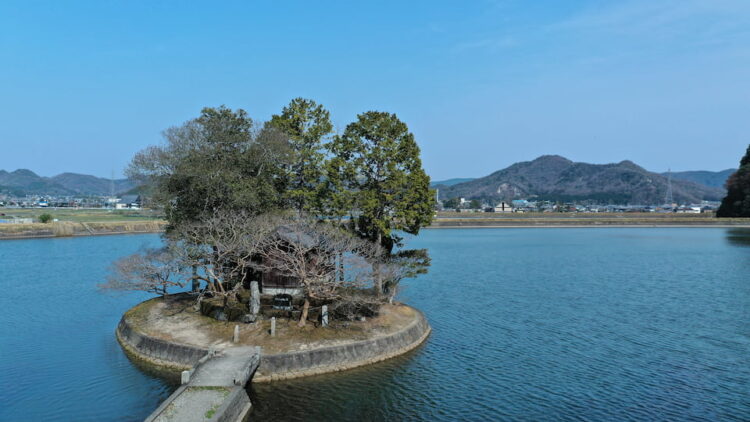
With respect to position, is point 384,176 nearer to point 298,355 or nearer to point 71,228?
point 298,355

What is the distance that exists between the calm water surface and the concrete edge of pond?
698mm

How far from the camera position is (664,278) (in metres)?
47.7

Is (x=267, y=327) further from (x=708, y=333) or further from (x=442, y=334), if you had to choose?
(x=708, y=333)

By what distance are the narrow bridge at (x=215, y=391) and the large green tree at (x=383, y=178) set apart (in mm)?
10911

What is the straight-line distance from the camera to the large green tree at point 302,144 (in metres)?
32.9

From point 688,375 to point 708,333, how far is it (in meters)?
8.47

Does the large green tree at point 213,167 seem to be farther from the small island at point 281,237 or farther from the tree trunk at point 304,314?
the tree trunk at point 304,314

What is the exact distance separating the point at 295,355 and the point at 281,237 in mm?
8164

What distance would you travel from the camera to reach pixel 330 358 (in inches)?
912

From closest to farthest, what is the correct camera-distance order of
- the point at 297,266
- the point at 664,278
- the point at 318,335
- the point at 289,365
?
the point at 289,365, the point at 318,335, the point at 297,266, the point at 664,278

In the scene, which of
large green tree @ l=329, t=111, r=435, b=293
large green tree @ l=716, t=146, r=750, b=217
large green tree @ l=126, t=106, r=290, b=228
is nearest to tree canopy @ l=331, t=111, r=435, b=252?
large green tree @ l=329, t=111, r=435, b=293

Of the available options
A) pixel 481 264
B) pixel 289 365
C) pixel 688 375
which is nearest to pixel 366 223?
pixel 289 365

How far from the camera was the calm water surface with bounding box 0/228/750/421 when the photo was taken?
19.3 meters

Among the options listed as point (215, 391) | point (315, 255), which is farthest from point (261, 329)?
point (215, 391)
